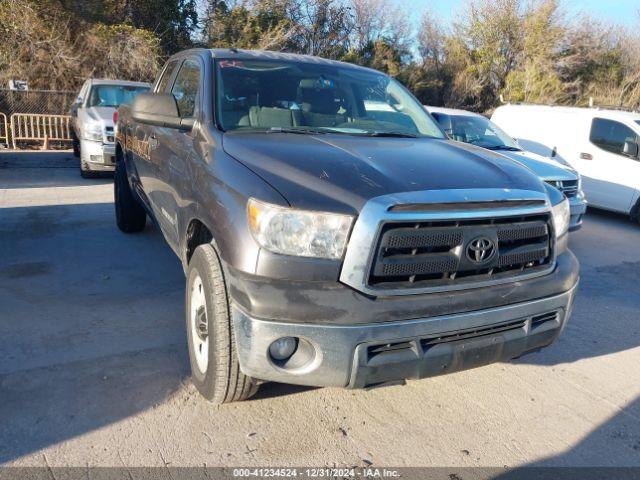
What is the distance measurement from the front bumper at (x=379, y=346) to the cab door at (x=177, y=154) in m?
1.32

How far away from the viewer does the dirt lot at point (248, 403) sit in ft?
9.07

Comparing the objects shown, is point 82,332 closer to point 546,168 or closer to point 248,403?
point 248,403

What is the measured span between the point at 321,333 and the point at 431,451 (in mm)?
951

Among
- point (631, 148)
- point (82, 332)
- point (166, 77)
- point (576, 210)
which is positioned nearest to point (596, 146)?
point (631, 148)

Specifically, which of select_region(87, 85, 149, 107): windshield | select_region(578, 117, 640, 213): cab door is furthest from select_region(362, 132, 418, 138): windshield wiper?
select_region(87, 85, 149, 107): windshield

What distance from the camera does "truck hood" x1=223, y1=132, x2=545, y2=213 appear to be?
260cm

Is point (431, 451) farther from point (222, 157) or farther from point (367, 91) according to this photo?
point (367, 91)

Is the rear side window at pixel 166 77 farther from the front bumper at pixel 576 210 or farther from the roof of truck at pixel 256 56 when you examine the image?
the front bumper at pixel 576 210

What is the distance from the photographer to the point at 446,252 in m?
2.66

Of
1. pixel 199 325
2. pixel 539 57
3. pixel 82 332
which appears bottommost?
pixel 82 332

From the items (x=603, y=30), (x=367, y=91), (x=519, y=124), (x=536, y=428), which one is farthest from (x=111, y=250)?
(x=603, y=30)

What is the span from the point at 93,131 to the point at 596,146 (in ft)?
28.8

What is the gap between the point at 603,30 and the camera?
29516 millimetres

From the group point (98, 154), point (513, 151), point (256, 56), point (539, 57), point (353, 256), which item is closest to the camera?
point (353, 256)
